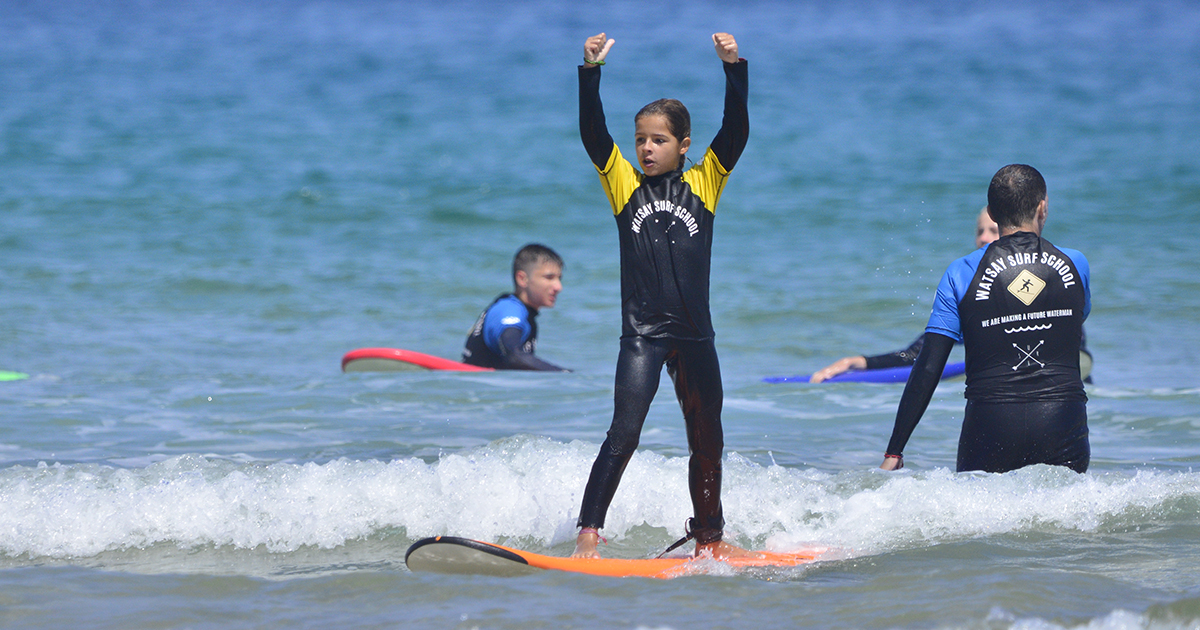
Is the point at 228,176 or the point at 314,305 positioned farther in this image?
the point at 228,176

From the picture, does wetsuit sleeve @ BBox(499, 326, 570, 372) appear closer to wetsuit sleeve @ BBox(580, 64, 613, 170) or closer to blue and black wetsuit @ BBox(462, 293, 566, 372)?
blue and black wetsuit @ BBox(462, 293, 566, 372)

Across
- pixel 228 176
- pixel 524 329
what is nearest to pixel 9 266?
pixel 228 176

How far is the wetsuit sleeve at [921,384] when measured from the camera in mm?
4020

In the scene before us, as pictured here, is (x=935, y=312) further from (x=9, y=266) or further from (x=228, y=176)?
(x=228, y=176)

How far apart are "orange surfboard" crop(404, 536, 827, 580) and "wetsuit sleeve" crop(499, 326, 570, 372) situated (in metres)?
4.82

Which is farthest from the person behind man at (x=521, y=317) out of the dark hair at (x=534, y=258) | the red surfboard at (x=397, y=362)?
the red surfboard at (x=397, y=362)

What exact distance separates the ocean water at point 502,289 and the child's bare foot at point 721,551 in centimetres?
14

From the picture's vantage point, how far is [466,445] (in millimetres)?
6152

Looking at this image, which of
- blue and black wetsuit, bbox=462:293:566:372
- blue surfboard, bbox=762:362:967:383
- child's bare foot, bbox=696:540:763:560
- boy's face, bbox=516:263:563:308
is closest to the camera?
child's bare foot, bbox=696:540:763:560

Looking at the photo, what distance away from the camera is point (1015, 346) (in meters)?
4.05

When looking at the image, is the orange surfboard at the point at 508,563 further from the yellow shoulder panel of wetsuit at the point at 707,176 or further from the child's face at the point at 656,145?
the child's face at the point at 656,145

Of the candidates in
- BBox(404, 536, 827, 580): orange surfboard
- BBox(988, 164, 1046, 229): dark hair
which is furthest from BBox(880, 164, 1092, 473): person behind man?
BBox(404, 536, 827, 580): orange surfboard

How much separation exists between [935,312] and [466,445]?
2.94 meters

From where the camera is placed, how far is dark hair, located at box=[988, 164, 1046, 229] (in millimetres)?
3996
